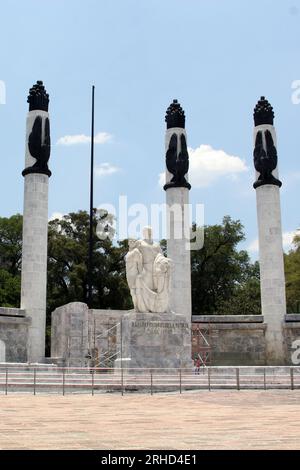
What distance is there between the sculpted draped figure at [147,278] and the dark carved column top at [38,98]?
11464 mm

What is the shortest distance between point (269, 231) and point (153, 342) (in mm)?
11805

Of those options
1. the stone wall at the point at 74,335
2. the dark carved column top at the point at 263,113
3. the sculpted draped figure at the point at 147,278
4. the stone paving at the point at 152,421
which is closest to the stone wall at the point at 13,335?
the stone wall at the point at 74,335

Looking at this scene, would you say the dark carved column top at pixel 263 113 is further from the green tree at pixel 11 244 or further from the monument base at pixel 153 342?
the green tree at pixel 11 244

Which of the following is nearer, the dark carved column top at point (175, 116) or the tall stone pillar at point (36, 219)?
the tall stone pillar at point (36, 219)

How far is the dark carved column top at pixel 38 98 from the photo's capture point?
91.2 feet

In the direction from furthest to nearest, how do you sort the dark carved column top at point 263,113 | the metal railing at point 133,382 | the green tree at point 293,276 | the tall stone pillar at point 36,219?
the green tree at point 293,276 → the dark carved column top at point 263,113 → the tall stone pillar at point 36,219 → the metal railing at point 133,382

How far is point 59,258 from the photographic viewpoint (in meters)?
41.3

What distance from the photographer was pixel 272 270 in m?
27.9

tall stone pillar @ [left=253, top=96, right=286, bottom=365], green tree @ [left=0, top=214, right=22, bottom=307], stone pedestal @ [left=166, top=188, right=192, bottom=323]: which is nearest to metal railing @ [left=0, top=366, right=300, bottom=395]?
tall stone pillar @ [left=253, top=96, right=286, bottom=365]

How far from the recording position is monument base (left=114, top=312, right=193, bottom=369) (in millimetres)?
18109

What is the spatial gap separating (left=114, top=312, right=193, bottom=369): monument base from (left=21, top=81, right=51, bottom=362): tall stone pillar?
8.14 m

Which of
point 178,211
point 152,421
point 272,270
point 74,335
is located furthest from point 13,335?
point 152,421

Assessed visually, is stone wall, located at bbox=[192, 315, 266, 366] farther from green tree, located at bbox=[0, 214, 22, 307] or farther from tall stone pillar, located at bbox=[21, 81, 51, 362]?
green tree, located at bbox=[0, 214, 22, 307]
